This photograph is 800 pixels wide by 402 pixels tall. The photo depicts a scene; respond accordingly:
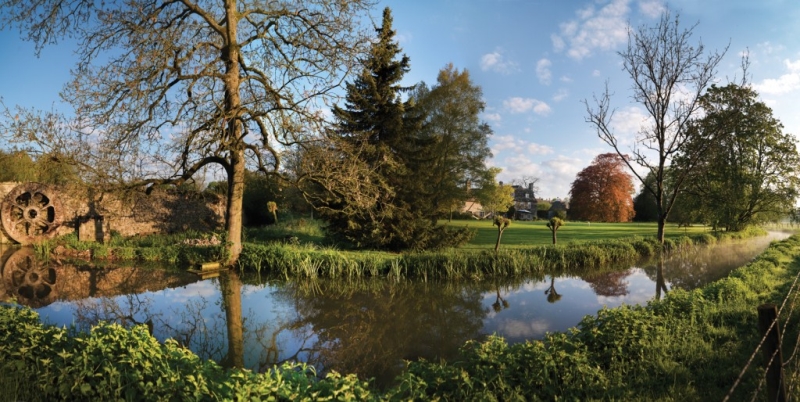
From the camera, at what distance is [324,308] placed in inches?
344

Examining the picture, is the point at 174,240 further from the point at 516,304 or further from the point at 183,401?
the point at 183,401

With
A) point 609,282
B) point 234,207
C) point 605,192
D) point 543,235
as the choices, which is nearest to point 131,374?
point 234,207

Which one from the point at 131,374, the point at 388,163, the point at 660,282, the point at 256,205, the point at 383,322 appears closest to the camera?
the point at 131,374

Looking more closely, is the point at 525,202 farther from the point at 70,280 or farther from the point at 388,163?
the point at 70,280

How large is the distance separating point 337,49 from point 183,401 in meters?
10.7

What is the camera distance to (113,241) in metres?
17.7

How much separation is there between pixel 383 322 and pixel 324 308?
1.63 m

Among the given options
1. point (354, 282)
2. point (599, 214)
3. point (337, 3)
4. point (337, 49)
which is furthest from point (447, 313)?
point (599, 214)

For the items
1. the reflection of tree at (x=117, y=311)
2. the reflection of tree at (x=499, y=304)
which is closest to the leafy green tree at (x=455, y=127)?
the reflection of tree at (x=499, y=304)

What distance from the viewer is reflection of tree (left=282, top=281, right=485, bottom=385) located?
5906mm

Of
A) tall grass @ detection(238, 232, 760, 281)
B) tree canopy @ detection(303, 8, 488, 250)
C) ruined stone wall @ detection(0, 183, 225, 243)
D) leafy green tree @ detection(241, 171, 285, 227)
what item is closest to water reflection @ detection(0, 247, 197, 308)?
tall grass @ detection(238, 232, 760, 281)

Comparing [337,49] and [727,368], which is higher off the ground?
[337,49]

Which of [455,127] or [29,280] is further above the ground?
[455,127]

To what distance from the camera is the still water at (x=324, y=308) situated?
631cm
